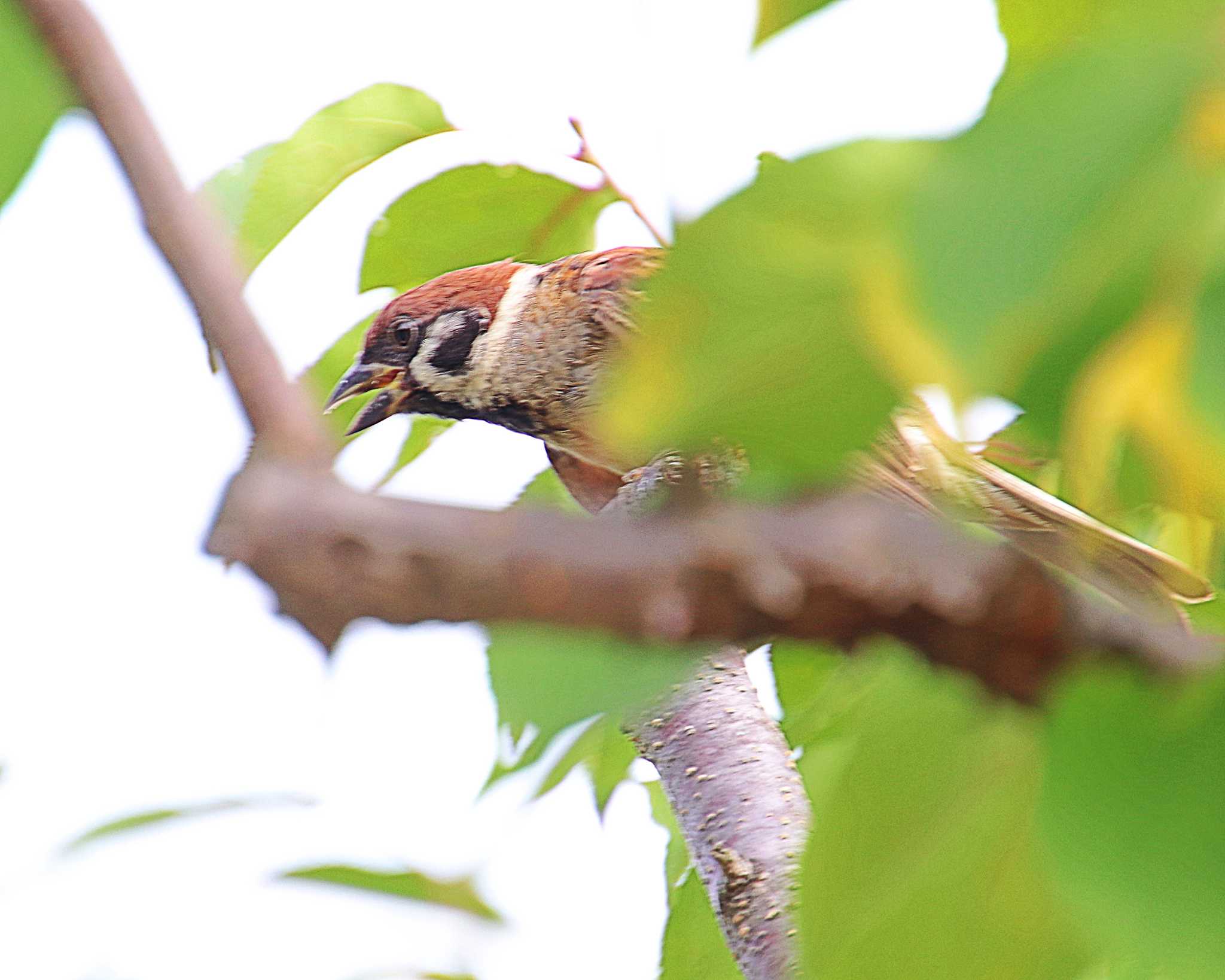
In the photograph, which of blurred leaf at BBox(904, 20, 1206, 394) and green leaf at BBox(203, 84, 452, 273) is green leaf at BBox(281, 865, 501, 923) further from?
blurred leaf at BBox(904, 20, 1206, 394)

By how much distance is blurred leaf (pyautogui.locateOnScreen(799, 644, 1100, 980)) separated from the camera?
1.59ft

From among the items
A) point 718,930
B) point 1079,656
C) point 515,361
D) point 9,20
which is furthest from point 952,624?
point 515,361

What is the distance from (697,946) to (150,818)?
1.38 feet

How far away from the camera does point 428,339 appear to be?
6.61 ft

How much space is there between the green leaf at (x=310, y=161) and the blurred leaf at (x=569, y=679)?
515 mm

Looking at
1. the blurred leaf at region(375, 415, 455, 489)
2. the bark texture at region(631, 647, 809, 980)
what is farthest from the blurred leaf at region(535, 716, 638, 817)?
the blurred leaf at region(375, 415, 455, 489)

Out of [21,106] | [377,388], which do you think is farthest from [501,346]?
[21,106]

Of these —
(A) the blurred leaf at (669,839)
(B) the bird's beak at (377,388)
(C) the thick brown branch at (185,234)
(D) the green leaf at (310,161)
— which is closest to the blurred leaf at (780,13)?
(C) the thick brown branch at (185,234)

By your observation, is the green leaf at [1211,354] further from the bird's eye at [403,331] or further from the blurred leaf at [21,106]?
the bird's eye at [403,331]

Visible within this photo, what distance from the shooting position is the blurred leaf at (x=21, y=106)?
45 centimetres

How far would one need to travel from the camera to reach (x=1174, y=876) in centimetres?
40

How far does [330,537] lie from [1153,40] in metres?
0.24

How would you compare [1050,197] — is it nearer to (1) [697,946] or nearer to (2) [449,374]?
(1) [697,946]

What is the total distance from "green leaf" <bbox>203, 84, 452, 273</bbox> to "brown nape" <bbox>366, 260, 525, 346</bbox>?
93cm
